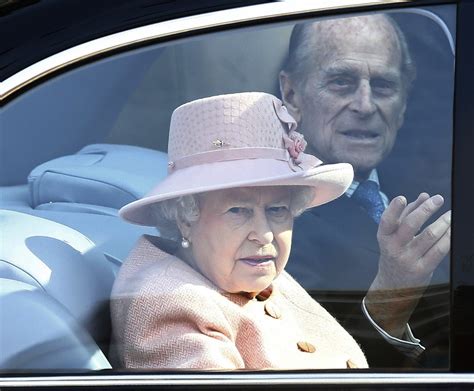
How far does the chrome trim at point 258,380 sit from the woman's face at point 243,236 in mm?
217

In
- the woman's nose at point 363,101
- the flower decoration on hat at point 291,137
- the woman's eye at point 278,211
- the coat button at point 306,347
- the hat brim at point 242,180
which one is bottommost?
the coat button at point 306,347

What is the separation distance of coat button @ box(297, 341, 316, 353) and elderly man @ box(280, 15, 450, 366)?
8 cm

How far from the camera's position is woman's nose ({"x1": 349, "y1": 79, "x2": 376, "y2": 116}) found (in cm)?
285

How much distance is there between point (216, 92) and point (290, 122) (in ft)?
0.54

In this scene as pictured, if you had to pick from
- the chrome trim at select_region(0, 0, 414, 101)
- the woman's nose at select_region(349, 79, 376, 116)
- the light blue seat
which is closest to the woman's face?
the light blue seat

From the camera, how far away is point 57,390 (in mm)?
2746

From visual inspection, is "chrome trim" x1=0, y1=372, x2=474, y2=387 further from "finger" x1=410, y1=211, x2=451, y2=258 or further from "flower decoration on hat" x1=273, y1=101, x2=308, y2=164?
"flower decoration on hat" x1=273, y1=101, x2=308, y2=164

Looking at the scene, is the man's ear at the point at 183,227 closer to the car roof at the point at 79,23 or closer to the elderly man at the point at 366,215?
the elderly man at the point at 366,215

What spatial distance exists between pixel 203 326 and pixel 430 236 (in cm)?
50

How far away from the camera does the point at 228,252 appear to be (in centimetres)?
287

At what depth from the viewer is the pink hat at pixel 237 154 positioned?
2.83 m

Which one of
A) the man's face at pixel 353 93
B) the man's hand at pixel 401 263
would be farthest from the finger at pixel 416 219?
the man's face at pixel 353 93

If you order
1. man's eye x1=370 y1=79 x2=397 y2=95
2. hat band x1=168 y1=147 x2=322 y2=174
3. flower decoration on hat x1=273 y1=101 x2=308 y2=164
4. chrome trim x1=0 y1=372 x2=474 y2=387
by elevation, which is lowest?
chrome trim x1=0 y1=372 x2=474 y2=387

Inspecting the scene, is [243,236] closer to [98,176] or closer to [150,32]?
[98,176]
